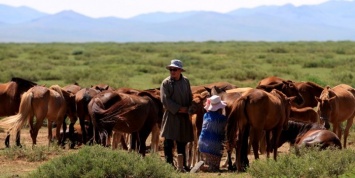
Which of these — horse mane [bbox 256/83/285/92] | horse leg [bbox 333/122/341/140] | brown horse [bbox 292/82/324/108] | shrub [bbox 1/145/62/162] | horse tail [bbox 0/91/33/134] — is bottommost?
shrub [bbox 1/145/62/162]

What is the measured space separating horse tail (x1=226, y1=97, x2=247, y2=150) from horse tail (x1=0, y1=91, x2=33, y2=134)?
15.8ft

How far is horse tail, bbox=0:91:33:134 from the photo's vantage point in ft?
42.0

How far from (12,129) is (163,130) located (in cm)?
423

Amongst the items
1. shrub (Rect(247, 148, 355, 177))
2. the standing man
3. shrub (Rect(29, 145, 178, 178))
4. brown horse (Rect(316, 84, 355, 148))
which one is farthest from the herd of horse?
shrub (Rect(29, 145, 178, 178))

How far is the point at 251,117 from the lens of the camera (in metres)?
10.3

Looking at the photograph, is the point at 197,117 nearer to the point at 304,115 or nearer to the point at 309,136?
the point at 309,136

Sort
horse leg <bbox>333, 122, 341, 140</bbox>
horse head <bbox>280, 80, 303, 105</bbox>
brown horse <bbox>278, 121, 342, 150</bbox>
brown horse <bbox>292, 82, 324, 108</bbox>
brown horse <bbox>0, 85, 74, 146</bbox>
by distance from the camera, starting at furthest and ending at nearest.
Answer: brown horse <bbox>292, 82, 324, 108</bbox> < horse head <bbox>280, 80, 303, 105</bbox> < horse leg <bbox>333, 122, 341, 140</bbox> < brown horse <bbox>0, 85, 74, 146</bbox> < brown horse <bbox>278, 121, 342, 150</bbox>

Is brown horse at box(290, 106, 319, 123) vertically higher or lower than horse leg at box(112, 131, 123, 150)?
higher

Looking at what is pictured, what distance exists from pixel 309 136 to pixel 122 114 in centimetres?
346

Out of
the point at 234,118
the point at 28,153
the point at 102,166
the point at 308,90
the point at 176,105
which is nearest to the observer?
the point at 102,166

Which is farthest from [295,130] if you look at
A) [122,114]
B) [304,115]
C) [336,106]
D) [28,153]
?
[28,153]

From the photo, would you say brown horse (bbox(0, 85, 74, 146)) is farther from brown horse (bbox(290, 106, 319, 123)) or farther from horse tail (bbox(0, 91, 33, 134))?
brown horse (bbox(290, 106, 319, 123))

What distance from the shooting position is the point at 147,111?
11.0m

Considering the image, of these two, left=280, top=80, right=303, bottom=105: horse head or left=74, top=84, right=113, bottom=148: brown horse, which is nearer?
left=74, top=84, right=113, bottom=148: brown horse
